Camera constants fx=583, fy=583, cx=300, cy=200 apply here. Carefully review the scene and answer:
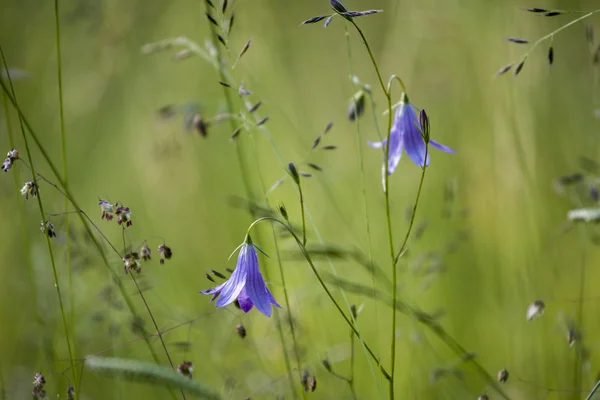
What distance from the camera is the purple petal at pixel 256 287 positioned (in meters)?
1.29

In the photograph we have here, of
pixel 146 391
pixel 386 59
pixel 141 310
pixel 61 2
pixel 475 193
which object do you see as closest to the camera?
pixel 146 391

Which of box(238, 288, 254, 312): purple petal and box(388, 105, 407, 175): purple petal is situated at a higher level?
box(388, 105, 407, 175): purple petal

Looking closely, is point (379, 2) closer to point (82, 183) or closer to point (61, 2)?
point (61, 2)

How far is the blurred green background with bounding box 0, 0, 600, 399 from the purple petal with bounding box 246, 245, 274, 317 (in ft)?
0.96

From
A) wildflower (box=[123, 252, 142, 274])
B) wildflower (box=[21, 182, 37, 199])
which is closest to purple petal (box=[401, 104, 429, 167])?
wildflower (box=[123, 252, 142, 274])

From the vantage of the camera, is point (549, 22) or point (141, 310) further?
point (549, 22)

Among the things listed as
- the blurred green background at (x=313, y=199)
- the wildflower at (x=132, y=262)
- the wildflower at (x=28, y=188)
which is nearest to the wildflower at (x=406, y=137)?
the blurred green background at (x=313, y=199)

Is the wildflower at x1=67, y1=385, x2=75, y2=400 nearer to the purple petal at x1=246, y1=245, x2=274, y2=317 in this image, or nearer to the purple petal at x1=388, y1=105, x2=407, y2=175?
the purple petal at x1=246, y1=245, x2=274, y2=317

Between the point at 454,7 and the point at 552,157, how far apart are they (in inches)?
37.6

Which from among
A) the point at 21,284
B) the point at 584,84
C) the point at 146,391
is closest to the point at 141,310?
the point at 146,391

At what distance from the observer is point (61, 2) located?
14.0 feet

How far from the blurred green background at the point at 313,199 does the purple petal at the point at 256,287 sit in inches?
11.5

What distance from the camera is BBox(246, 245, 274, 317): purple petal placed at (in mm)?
1291

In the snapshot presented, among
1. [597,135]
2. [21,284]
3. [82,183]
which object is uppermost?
[82,183]
